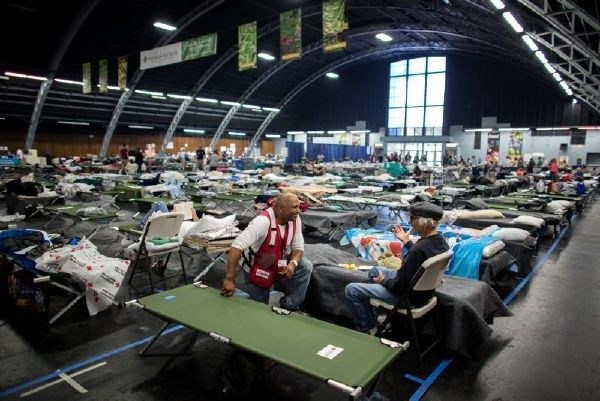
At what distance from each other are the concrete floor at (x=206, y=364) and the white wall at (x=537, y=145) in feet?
75.9

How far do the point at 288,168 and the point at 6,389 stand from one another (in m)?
18.4

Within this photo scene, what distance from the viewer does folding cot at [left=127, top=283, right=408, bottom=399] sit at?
81.2 inches

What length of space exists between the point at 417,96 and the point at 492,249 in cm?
2629

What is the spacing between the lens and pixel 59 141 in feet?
80.5

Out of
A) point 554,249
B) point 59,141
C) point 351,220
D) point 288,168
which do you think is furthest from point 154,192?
point 59,141

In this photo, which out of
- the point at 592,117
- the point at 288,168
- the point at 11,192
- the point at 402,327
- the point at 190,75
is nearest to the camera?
the point at 402,327

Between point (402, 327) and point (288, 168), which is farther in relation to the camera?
point (288, 168)

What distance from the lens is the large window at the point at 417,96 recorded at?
2800cm

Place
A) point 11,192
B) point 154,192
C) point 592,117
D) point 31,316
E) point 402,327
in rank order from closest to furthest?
point 402,327, point 31,316, point 11,192, point 154,192, point 592,117

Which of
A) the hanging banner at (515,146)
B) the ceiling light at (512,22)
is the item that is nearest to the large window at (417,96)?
the hanging banner at (515,146)

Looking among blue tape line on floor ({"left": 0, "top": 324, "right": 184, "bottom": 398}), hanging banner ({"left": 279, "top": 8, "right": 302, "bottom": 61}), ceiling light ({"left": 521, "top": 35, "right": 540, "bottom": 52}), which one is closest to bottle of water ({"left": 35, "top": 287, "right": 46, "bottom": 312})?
blue tape line on floor ({"left": 0, "top": 324, "right": 184, "bottom": 398})

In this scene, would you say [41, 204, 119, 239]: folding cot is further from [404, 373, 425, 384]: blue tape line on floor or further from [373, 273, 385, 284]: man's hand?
[404, 373, 425, 384]: blue tape line on floor

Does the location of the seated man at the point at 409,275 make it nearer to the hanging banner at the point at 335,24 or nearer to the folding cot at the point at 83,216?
the folding cot at the point at 83,216

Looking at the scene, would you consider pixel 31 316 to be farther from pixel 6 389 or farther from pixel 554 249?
pixel 554 249
